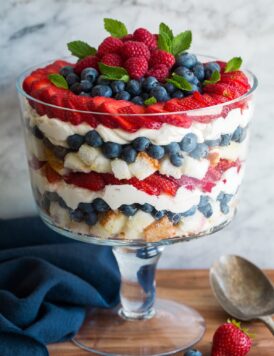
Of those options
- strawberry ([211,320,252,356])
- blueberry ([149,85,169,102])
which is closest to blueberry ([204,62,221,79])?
blueberry ([149,85,169,102])

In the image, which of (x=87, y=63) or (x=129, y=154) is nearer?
(x=129, y=154)

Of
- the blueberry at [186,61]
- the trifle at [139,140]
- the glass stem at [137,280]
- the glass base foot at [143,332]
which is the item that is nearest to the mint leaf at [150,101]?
the trifle at [139,140]

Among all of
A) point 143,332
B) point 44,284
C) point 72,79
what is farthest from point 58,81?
point 143,332

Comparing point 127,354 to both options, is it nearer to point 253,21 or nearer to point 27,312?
point 27,312

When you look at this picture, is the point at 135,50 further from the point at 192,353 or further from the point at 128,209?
the point at 192,353

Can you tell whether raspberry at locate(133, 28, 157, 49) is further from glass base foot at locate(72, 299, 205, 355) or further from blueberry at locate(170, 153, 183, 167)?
glass base foot at locate(72, 299, 205, 355)

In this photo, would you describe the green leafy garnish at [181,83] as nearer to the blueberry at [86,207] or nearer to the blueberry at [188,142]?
the blueberry at [188,142]
